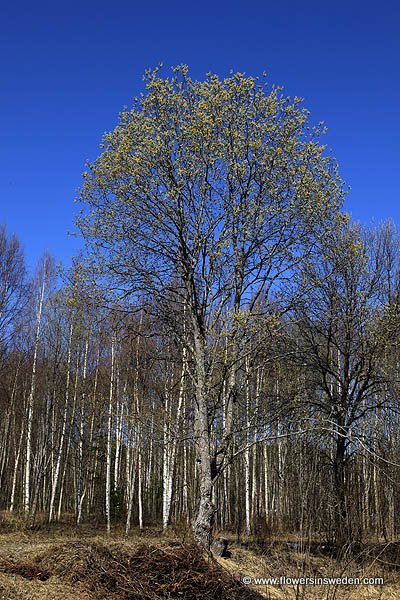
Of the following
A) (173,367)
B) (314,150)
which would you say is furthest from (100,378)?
(314,150)

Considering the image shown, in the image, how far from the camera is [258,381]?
2333 cm

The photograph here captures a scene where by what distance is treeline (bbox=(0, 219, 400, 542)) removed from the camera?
12.9 metres

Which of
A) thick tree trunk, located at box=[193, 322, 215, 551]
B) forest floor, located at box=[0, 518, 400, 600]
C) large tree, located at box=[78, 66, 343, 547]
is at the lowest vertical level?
forest floor, located at box=[0, 518, 400, 600]

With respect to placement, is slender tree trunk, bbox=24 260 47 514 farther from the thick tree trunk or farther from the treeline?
the thick tree trunk

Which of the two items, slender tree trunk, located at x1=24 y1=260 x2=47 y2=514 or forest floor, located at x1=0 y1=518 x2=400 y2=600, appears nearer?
forest floor, located at x1=0 y1=518 x2=400 y2=600

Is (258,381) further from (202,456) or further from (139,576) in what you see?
(139,576)

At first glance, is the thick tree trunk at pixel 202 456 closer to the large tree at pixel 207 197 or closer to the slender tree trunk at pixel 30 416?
the large tree at pixel 207 197

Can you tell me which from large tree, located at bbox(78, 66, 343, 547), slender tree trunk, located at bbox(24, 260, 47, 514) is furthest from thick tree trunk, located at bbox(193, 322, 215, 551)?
slender tree trunk, located at bbox(24, 260, 47, 514)

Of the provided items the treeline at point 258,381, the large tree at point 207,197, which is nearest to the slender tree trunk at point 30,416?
the treeline at point 258,381

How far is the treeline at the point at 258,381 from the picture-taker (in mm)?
12914

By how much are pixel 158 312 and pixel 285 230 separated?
12.9 ft

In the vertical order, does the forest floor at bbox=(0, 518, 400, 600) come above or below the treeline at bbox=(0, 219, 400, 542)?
below

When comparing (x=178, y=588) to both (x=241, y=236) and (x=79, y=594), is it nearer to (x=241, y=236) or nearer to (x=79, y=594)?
(x=79, y=594)

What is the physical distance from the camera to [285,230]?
13727 mm
